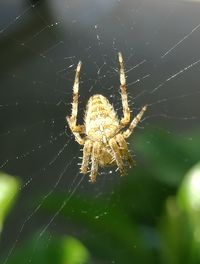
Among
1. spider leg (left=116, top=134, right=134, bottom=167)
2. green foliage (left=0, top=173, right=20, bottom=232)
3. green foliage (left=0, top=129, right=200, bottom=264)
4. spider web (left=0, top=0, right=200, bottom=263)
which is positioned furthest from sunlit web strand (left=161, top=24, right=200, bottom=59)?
green foliage (left=0, top=173, right=20, bottom=232)

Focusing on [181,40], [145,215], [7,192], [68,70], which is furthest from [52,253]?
[181,40]

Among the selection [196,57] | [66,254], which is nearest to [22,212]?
[196,57]

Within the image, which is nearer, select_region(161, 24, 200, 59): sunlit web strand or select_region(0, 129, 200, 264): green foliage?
select_region(0, 129, 200, 264): green foliage

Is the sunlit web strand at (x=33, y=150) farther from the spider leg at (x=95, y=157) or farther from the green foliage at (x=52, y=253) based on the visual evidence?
the green foliage at (x=52, y=253)

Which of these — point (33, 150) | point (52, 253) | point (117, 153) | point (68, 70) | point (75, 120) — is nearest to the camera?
point (52, 253)

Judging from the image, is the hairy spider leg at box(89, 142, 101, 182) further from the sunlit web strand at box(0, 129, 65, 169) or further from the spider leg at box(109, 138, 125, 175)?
the sunlit web strand at box(0, 129, 65, 169)

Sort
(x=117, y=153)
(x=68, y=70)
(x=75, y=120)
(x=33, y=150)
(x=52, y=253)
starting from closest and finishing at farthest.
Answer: (x=52, y=253) → (x=75, y=120) → (x=117, y=153) → (x=68, y=70) → (x=33, y=150)

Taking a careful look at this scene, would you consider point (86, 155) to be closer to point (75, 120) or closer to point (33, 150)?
point (75, 120)

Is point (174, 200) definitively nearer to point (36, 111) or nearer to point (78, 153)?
point (78, 153)
